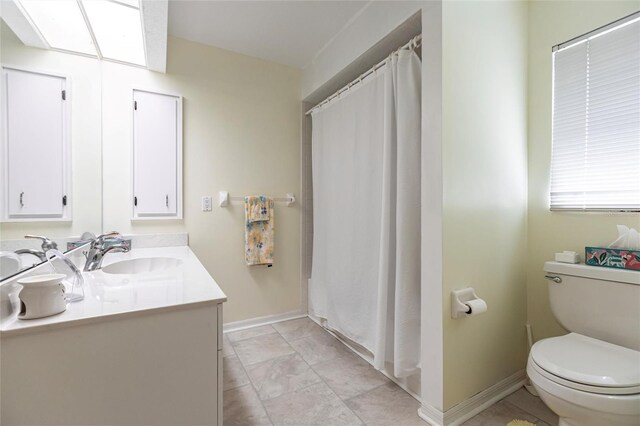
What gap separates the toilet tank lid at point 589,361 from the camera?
1.05 m

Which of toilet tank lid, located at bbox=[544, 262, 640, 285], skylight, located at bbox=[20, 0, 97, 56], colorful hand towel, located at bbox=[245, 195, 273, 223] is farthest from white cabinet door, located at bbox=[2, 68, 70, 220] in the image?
toilet tank lid, located at bbox=[544, 262, 640, 285]

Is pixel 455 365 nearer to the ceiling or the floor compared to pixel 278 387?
nearer to the ceiling

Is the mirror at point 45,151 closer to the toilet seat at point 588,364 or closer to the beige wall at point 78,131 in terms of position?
the beige wall at point 78,131

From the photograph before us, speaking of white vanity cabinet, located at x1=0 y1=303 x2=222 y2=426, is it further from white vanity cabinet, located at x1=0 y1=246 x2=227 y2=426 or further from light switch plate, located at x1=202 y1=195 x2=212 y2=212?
light switch plate, located at x1=202 y1=195 x2=212 y2=212

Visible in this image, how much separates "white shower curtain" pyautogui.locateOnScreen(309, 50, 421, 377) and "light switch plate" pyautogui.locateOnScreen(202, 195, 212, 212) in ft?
3.03

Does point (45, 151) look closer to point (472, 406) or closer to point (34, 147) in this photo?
point (34, 147)

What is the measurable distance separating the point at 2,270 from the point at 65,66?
3.35 feet

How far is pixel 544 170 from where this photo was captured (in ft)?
5.60

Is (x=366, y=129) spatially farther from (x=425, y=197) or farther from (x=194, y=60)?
(x=194, y=60)

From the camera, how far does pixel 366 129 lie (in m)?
1.92

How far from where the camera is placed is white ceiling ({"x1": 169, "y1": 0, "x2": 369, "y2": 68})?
6.11 ft

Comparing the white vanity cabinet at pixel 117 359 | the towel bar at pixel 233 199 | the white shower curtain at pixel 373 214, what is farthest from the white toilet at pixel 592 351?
the towel bar at pixel 233 199

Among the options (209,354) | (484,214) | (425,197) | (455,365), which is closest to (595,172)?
(484,214)

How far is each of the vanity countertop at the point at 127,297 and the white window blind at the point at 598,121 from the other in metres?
1.96
